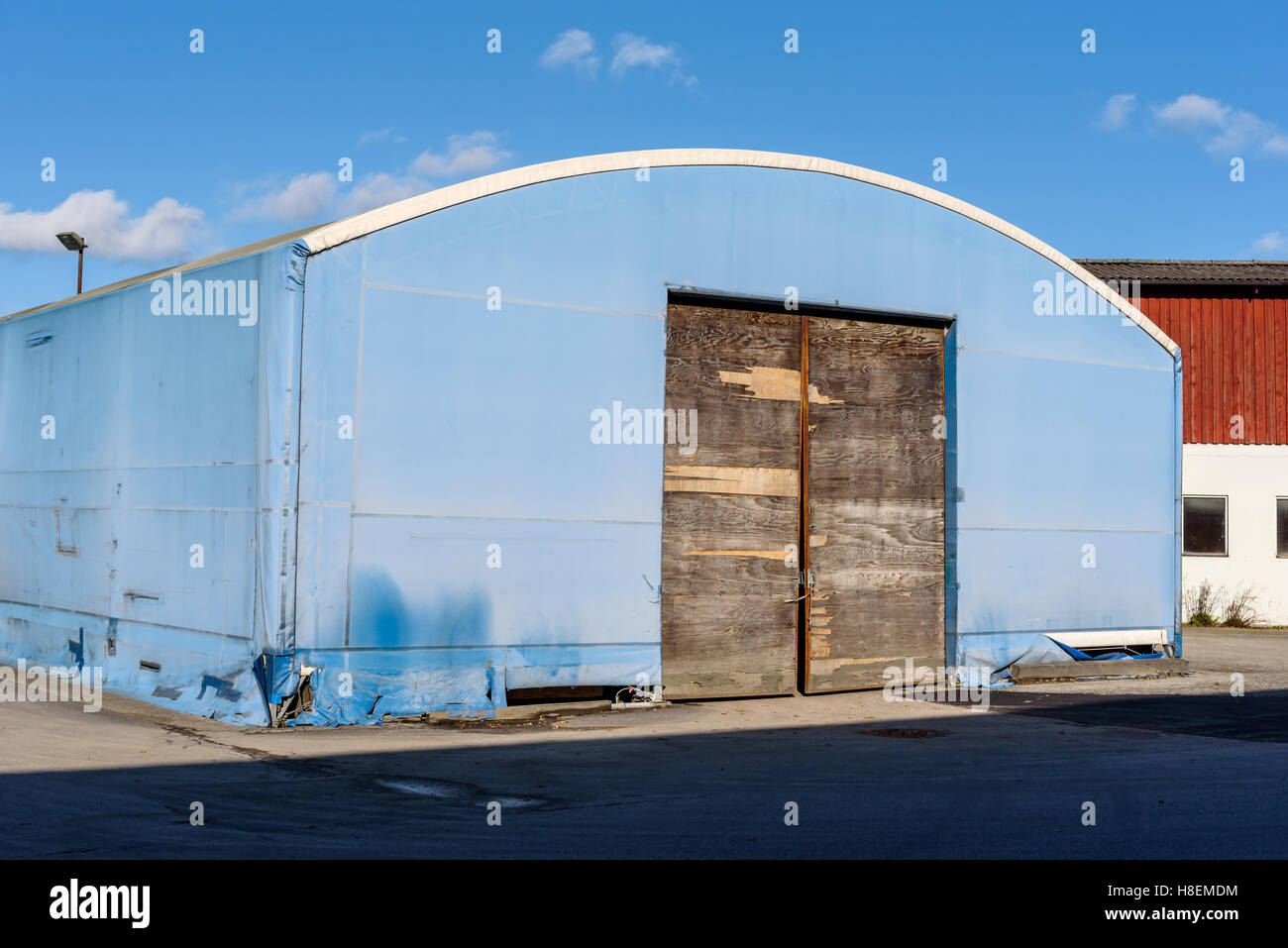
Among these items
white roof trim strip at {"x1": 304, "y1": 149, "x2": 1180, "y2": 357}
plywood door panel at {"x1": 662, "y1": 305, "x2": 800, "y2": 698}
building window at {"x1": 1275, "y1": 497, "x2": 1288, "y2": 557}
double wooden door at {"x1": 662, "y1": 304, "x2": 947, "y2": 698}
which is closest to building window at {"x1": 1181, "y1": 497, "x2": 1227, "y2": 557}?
building window at {"x1": 1275, "y1": 497, "x2": 1288, "y2": 557}

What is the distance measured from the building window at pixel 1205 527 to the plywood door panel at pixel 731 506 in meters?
14.8

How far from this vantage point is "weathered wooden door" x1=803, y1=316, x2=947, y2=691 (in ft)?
44.2

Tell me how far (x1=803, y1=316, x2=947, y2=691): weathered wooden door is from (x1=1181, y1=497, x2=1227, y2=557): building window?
1287 centimetres

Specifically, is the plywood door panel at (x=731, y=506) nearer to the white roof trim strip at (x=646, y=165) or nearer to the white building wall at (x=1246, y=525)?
the white roof trim strip at (x=646, y=165)

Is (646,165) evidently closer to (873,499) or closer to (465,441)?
(465,441)

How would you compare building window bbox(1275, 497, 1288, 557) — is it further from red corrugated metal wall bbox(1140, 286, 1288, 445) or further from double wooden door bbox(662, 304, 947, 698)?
double wooden door bbox(662, 304, 947, 698)

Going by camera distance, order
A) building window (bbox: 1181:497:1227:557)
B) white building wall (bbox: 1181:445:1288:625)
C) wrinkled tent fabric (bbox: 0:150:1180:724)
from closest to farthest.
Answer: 1. wrinkled tent fabric (bbox: 0:150:1180:724)
2. white building wall (bbox: 1181:445:1288:625)
3. building window (bbox: 1181:497:1227:557)

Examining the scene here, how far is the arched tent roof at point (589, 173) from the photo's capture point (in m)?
10.9

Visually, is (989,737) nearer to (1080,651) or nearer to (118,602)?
(1080,651)

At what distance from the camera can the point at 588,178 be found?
1206cm

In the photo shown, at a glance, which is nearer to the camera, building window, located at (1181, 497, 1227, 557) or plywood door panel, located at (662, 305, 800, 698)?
plywood door panel, located at (662, 305, 800, 698)

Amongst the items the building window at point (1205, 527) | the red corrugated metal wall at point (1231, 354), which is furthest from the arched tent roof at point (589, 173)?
the red corrugated metal wall at point (1231, 354)

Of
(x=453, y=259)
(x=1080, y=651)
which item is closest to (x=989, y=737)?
(x=1080, y=651)

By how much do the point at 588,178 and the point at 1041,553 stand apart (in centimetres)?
714
